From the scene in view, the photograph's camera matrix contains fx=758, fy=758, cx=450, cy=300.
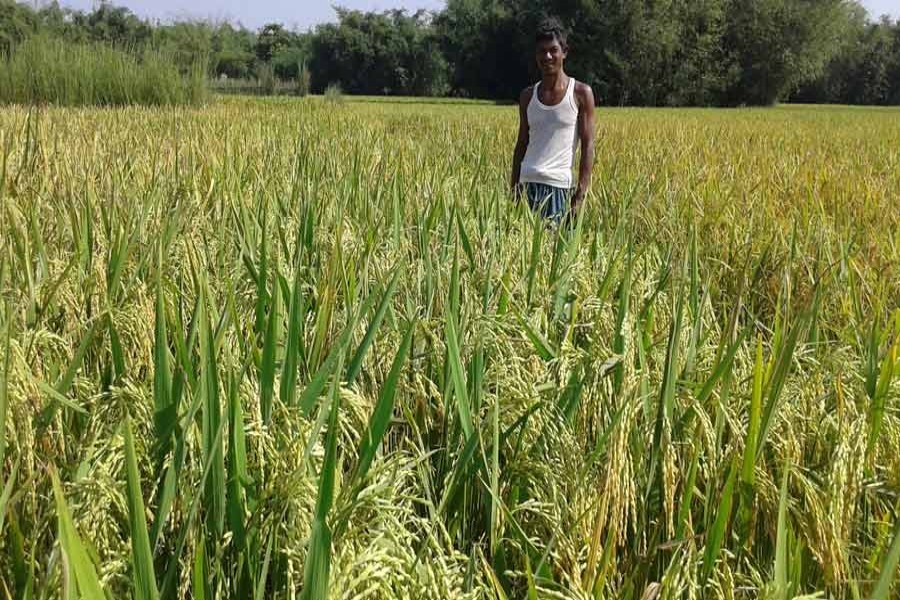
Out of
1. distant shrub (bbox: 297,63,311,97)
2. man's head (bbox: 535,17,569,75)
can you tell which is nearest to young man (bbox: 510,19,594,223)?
man's head (bbox: 535,17,569,75)

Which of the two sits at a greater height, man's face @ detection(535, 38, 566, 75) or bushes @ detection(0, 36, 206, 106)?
bushes @ detection(0, 36, 206, 106)

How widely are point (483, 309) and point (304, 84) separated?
16375 mm

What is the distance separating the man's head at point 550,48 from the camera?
3.19m

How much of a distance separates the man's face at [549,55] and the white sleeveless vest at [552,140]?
12 cm

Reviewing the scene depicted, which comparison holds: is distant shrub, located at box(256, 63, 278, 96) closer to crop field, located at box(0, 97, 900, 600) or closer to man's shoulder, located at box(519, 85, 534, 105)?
man's shoulder, located at box(519, 85, 534, 105)

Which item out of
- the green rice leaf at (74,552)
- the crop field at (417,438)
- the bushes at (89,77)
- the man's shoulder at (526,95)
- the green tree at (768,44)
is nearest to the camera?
the green rice leaf at (74,552)

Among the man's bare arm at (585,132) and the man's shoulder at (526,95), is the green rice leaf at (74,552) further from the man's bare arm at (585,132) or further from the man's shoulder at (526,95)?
the man's shoulder at (526,95)

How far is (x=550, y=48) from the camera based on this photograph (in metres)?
3.20

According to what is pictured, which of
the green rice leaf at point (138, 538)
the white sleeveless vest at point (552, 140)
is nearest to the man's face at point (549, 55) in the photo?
the white sleeveless vest at point (552, 140)

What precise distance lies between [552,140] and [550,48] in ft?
1.28

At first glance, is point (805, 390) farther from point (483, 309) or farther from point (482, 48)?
point (482, 48)

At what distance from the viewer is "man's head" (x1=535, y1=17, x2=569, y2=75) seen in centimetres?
319

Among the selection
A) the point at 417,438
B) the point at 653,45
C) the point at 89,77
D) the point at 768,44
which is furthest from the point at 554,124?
the point at 768,44

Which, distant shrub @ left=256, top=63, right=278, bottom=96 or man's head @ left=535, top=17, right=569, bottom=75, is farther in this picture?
distant shrub @ left=256, top=63, right=278, bottom=96
